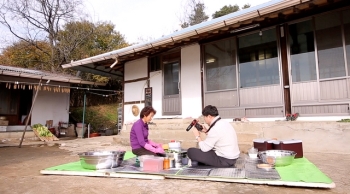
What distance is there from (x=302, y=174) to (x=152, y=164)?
2.07 m

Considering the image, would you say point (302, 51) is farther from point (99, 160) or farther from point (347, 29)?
point (99, 160)

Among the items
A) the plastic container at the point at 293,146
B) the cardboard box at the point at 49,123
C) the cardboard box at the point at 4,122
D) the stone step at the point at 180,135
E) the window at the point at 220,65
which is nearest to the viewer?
the plastic container at the point at 293,146

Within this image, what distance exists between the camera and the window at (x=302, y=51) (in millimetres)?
5461

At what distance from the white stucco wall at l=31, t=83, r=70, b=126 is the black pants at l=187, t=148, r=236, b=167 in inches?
411

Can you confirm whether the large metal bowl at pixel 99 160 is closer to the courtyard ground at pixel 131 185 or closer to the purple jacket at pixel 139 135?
the courtyard ground at pixel 131 185

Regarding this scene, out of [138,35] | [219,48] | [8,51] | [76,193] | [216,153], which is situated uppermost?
[138,35]

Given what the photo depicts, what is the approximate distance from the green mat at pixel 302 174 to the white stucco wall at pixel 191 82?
4.05 metres

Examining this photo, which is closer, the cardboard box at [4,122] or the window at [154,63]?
the window at [154,63]

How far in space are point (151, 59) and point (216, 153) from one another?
6.19 metres

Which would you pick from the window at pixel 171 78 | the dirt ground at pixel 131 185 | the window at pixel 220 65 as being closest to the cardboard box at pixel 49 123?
the window at pixel 171 78

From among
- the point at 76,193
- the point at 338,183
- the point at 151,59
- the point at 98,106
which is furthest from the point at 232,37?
the point at 98,106

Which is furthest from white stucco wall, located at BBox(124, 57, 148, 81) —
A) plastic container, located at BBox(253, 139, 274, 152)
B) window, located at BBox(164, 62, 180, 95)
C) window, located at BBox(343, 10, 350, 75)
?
window, located at BBox(343, 10, 350, 75)

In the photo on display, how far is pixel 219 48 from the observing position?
6992 mm

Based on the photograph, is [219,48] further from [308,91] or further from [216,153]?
[216,153]
